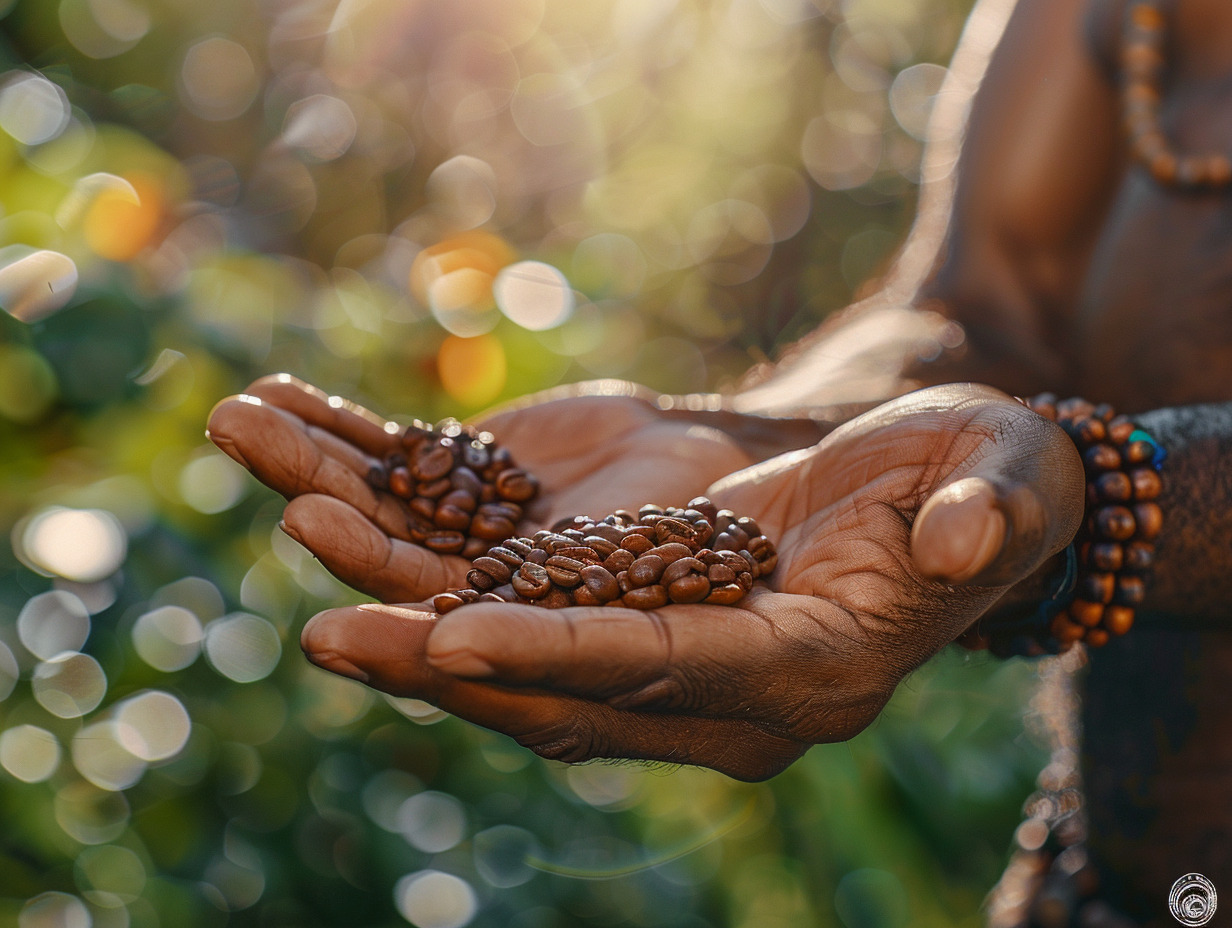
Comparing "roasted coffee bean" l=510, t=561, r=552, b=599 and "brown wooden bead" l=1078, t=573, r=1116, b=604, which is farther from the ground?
"roasted coffee bean" l=510, t=561, r=552, b=599

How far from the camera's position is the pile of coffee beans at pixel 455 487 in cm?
136

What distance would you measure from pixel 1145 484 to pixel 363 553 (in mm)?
930

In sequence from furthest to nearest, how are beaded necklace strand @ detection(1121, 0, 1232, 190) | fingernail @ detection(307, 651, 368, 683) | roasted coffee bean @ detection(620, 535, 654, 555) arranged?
beaded necklace strand @ detection(1121, 0, 1232, 190) → roasted coffee bean @ detection(620, 535, 654, 555) → fingernail @ detection(307, 651, 368, 683)

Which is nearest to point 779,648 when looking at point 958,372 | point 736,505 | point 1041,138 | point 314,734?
point 736,505

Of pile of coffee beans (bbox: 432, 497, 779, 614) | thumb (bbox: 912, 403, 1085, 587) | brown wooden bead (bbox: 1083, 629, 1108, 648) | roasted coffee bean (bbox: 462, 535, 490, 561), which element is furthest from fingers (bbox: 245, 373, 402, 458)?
brown wooden bead (bbox: 1083, 629, 1108, 648)

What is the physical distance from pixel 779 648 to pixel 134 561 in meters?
1.54

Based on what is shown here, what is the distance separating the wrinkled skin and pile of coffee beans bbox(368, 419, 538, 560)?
0.16 metres

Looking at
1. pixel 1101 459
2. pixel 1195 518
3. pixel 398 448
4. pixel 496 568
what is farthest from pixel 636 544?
pixel 1195 518

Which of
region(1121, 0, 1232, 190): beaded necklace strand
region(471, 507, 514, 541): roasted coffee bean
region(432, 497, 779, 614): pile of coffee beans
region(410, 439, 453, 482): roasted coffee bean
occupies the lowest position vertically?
region(471, 507, 514, 541): roasted coffee bean

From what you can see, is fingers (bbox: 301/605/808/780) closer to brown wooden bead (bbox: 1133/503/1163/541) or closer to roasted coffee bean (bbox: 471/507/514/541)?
roasted coffee bean (bbox: 471/507/514/541)

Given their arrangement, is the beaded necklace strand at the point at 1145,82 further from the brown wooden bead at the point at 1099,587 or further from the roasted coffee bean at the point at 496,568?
the roasted coffee bean at the point at 496,568

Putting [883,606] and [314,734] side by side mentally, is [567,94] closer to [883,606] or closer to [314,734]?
[314,734]

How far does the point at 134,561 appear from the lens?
6.77 ft

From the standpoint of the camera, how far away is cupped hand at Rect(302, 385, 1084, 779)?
0.90 metres
